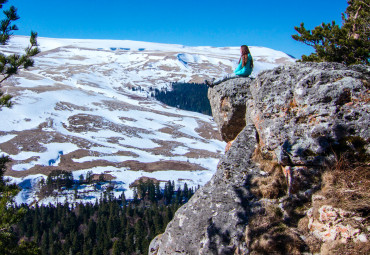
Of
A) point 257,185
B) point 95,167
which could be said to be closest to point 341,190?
point 257,185

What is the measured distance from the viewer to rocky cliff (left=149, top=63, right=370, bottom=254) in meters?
6.97

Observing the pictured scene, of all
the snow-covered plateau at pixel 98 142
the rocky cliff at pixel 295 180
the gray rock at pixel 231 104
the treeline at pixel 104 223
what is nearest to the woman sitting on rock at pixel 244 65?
the gray rock at pixel 231 104

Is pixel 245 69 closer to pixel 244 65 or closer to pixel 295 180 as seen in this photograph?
pixel 244 65

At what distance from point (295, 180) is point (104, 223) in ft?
242

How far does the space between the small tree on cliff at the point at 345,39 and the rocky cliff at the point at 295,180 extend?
356 inches

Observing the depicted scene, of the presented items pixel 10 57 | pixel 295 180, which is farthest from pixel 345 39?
pixel 10 57

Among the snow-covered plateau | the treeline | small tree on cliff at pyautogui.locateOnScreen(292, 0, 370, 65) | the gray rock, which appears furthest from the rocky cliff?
the snow-covered plateau

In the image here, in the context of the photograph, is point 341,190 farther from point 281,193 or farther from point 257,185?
point 257,185

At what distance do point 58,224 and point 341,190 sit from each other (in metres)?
82.0

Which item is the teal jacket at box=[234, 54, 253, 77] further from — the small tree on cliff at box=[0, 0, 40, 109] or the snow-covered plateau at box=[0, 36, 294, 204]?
the snow-covered plateau at box=[0, 36, 294, 204]

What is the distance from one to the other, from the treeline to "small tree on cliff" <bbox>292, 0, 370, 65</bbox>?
55061 millimetres

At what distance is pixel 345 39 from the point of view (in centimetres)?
1733

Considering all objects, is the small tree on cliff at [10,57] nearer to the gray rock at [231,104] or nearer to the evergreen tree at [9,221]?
A: the evergreen tree at [9,221]

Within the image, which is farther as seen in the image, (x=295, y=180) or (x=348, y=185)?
(x=295, y=180)
